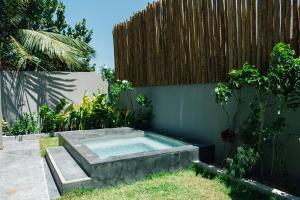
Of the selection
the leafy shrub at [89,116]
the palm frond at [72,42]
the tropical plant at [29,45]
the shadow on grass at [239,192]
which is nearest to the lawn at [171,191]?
the shadow on grass at [239,192]

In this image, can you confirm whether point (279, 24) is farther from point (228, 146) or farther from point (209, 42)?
point (228, 146)

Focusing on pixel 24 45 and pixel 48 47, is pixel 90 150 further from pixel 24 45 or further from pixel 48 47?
pixel 24 45

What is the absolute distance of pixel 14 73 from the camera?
9.74 metres

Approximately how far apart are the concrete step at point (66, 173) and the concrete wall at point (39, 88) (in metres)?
4.27

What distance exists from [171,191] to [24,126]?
6432 mm

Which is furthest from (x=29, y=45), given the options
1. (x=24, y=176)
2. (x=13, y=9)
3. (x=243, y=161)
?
(x=243, y=161)

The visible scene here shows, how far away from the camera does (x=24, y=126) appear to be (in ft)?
30.4

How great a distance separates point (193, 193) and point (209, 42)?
9.77 feet

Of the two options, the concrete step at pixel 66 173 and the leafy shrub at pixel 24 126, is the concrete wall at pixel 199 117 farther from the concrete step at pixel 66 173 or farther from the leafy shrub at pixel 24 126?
the leafy shrub at pixel 24 126

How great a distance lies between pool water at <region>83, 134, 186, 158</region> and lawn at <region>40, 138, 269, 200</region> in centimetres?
105

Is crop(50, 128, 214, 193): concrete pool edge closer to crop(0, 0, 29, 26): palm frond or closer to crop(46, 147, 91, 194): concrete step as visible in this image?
crop(46, 147, 91, 194): concrete step

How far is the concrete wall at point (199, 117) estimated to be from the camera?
4441mm

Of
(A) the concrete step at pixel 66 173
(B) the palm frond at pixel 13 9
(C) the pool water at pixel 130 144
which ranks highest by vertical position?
(B) the palm frond at pixel 13 9

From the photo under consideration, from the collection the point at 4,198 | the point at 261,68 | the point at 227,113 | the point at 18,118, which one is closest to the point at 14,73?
the point at 18,118
